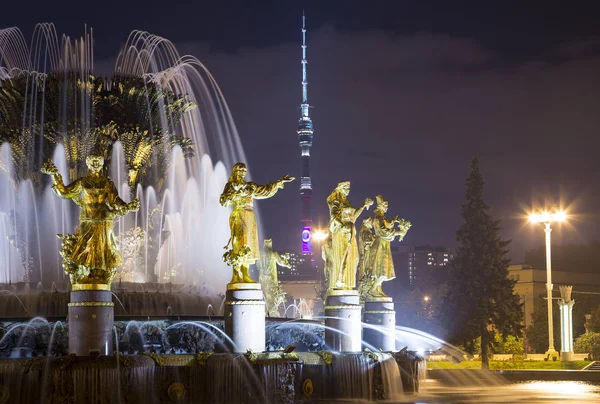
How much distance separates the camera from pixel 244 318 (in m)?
17.9

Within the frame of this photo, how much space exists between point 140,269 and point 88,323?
8852 mm

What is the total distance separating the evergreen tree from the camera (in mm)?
52531

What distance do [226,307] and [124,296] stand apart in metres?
4.31

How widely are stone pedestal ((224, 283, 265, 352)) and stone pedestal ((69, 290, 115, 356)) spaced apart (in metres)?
2.35

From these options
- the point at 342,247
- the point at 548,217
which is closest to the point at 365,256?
the point at 342,247

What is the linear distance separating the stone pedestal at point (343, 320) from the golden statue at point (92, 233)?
535 centimetres

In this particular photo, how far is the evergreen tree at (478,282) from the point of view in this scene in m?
52.5

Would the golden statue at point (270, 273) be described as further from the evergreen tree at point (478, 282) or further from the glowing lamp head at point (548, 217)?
the evergreen tree at point (478, 282)

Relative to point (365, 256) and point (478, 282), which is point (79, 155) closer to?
point (365, 256)

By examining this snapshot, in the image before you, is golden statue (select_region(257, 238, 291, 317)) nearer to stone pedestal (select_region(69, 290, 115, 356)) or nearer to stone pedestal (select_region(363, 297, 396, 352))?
stone pedestal (select_region(363, 297, 396, 352))

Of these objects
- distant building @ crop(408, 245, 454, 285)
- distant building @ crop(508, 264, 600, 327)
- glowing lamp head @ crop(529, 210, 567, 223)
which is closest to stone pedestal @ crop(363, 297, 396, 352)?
glowing lamp head @ crop(529, 210, 567, 223)

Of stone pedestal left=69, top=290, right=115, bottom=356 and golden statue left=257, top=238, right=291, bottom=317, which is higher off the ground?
golden statue left=257, top=238, right=291, bottom=317

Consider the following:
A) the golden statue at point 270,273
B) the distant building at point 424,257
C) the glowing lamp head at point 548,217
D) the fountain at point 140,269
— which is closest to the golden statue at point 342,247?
the fountain at point 140,269

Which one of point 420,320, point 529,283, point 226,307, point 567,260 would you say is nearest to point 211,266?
point 226,307
